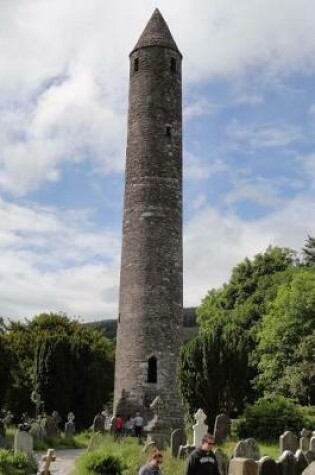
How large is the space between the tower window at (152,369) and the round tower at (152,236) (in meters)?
0.02

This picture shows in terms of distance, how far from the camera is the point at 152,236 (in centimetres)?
2841

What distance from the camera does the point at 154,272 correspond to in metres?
27.9

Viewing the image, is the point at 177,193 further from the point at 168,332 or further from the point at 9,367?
the point at 9,367

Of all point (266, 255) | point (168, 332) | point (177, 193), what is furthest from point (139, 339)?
point (266, 255)

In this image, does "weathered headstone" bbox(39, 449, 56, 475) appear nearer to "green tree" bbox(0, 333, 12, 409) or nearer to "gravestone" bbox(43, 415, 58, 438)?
"gravestone" bbox(43, 415, 58, 438)

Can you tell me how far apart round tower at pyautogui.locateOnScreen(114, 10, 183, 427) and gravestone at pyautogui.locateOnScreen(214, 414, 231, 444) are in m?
6.57

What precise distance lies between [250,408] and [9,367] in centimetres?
1168

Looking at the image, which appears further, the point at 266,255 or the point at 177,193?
the point at 266,255

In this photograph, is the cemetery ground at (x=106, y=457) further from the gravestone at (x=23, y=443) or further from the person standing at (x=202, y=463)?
the person standing at (x=202, y=463)

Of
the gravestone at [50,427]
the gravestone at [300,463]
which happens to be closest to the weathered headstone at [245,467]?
the gravestone at [300,463]

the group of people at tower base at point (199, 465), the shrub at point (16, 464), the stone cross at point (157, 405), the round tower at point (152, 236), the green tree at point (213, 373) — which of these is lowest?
the shrub at point (16, 464)

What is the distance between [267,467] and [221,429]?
29.9ft

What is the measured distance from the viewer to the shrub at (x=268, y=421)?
21828 millimetres

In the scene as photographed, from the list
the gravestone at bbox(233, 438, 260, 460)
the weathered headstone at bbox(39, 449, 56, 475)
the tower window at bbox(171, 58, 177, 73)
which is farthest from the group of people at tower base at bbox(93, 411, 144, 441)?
the tower window at bbox(171, 58, 177, 73)
